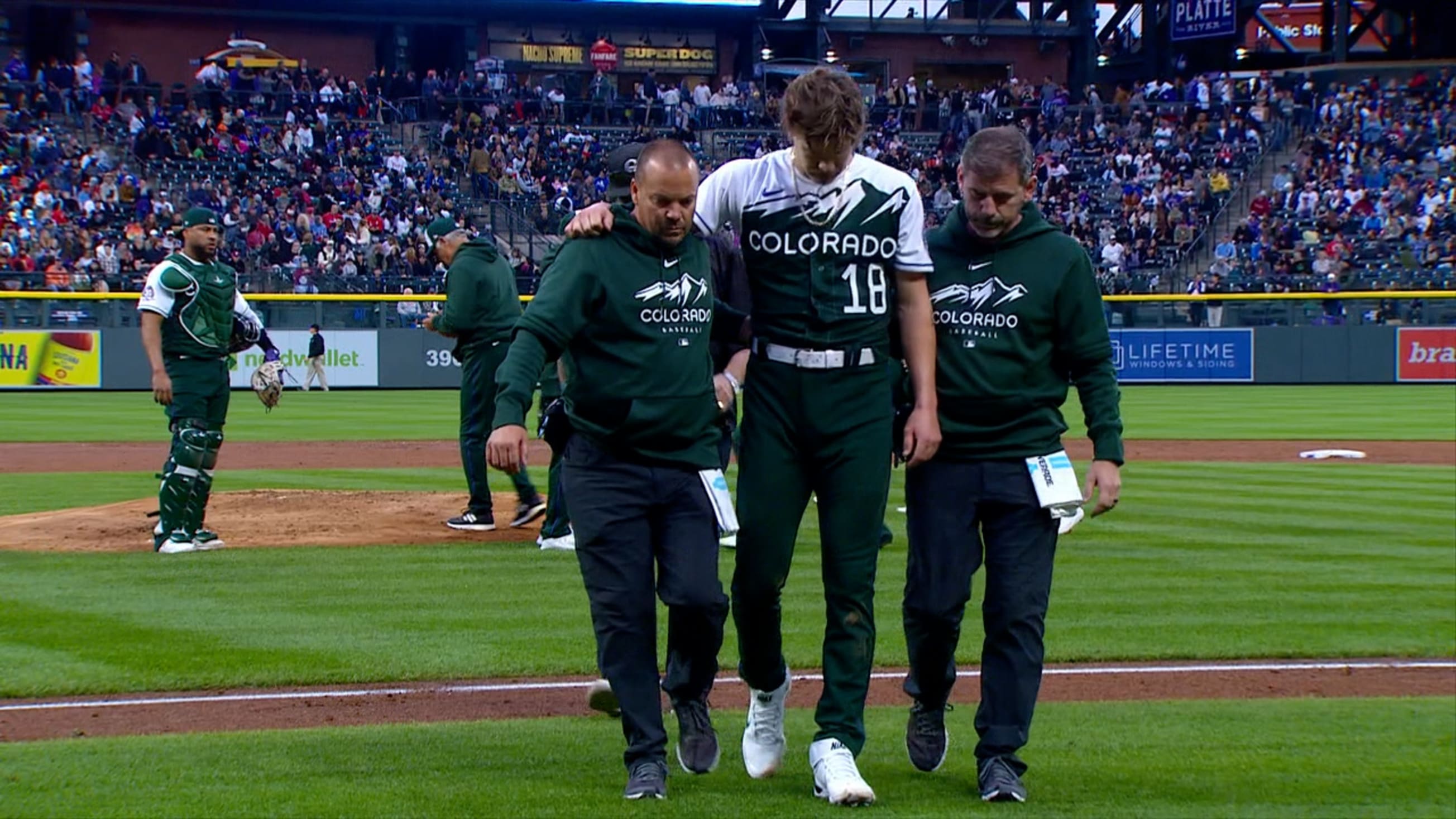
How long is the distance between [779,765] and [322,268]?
32296mm

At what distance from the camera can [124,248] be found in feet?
115

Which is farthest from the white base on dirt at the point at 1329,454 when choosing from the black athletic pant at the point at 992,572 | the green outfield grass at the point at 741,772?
the black athletic pant at the point at 992,572

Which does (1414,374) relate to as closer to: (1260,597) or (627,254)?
(1260,597)

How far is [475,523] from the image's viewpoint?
12.6 m

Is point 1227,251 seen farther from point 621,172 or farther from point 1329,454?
point 621,172

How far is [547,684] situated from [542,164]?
37.2 meters

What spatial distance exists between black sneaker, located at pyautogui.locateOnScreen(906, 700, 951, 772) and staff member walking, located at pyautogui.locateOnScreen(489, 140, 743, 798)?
2.65 feet

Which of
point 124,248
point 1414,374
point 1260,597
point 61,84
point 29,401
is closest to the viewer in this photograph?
point 1260,597

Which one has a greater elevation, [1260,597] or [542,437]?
[542,437]

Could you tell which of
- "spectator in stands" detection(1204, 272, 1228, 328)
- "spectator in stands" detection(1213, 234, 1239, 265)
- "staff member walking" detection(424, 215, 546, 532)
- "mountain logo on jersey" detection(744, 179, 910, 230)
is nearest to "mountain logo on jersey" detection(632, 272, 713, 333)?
"mountain logo on jersey" detection(744, 179, 910, 230)

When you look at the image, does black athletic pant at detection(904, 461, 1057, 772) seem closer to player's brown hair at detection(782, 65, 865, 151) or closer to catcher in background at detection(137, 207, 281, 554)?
player's brown hair at detection(782, 65, 865, 151)

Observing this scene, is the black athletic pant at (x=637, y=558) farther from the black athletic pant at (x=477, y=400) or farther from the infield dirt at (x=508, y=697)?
the black athletic pant at (x=477, y=400)

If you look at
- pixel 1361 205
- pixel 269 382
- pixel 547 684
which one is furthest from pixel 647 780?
pixel 1361 205

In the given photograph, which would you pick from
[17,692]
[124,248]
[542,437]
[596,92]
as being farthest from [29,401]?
[542,437]
